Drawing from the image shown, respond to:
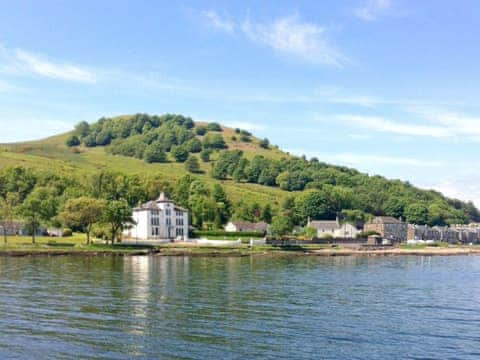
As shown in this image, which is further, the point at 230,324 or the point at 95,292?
the point at 95,292

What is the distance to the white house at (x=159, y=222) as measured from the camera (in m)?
147

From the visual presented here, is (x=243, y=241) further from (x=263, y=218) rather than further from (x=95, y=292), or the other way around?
(x=95, y=292)

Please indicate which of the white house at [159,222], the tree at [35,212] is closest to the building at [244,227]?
the white house at [159,222]

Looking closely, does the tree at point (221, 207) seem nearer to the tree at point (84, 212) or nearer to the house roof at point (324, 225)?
the house roof at point (324, 225)

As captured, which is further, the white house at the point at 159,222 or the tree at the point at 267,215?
the tree at the point at 267,215

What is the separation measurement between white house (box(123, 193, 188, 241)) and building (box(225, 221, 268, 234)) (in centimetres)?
2077

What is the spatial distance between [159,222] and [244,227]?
31.1 m

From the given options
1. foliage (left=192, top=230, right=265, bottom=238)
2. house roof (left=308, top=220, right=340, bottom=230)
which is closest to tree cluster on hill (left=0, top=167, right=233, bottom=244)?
foliage (left=192, top=230, right=265, bottom=238)

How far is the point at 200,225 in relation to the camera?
16925cm

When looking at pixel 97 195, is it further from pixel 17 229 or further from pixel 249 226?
pixel 249 226

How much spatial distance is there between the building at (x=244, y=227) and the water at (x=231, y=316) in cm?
9541

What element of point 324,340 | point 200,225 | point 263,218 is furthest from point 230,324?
point 263,218

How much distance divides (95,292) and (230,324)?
19.0 metres

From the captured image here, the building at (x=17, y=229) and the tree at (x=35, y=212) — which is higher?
the tree at (x=35, y=212)
